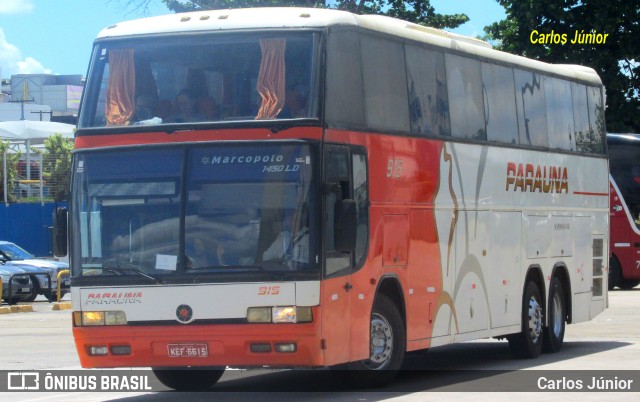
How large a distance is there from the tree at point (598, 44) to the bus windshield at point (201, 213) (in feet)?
115

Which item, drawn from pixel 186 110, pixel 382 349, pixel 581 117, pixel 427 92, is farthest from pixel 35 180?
pixel 186 110

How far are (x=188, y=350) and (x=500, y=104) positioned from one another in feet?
21.7

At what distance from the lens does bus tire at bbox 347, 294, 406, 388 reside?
44.7 feet

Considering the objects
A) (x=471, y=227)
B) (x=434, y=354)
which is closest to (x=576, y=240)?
(x=434, y=354)

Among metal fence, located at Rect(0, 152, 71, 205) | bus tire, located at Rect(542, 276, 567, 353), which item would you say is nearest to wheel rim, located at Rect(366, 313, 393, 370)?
bus tire, located at Rect(542, 276, 567, 353)

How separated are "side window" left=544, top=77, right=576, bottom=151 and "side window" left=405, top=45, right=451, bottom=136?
3744 mm

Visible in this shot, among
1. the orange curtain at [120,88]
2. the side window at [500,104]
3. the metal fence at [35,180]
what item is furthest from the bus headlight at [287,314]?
the metal fence at [35,180]

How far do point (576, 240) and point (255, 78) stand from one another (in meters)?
8.59

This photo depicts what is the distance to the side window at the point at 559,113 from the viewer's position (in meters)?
19.1

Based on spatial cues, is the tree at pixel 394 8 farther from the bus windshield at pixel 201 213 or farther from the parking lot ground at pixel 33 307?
the bus windshield at pixel 201 213

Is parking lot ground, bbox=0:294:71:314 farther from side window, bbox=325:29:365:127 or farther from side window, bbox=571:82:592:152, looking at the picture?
side window, bbox=325:29:365:127

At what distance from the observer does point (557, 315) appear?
19.1m

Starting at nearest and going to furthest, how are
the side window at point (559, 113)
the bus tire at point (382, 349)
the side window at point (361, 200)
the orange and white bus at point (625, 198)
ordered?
1. the side window at point (361, 200)
2. the bus tire at point (382, 349)
3. the side window at point (559, 113)
4. the orange and white bus at point (625, 198)

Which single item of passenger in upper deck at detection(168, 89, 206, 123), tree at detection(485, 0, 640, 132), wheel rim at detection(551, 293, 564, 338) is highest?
tree at detection(485, 0, 640, 132)
